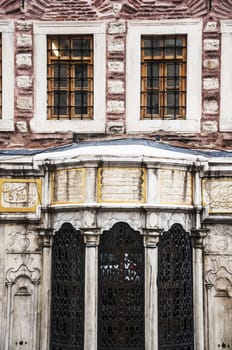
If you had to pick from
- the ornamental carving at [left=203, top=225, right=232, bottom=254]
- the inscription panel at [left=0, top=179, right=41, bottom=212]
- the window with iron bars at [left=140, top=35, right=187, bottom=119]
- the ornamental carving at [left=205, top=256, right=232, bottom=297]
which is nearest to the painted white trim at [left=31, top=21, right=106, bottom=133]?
the window with iron bars at [left=140, top=35, right=187, bottom=119]

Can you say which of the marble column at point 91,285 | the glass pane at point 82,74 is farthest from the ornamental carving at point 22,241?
the glass pane at point 82,74

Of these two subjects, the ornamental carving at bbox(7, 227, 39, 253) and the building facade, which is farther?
the ornamental carving at bbox(7, 227, 39, 253)

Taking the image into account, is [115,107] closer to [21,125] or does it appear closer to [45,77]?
[45,77]

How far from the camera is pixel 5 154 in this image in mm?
15531

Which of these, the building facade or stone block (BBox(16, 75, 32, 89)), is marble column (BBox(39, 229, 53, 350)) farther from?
stone block (BBox(16, 75, 32, 89))

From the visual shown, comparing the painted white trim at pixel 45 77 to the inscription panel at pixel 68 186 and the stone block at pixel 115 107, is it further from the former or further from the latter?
the inscription panel at pixel 68 186

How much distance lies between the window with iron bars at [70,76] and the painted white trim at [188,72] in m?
0.81

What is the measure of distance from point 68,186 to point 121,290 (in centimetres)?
208

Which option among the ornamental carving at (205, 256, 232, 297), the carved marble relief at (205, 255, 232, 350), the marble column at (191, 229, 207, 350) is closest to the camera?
the marble column at (191, 229, 207, 350)

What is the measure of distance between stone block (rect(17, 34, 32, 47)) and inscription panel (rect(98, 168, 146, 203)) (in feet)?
10.8

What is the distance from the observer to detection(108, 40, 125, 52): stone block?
15.7 meters

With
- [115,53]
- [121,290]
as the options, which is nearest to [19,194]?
[121,290]

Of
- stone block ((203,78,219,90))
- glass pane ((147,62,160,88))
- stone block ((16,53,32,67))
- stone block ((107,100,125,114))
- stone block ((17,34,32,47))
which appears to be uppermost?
stone block ((17,34,32,47))

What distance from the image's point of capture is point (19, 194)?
15.2 m
